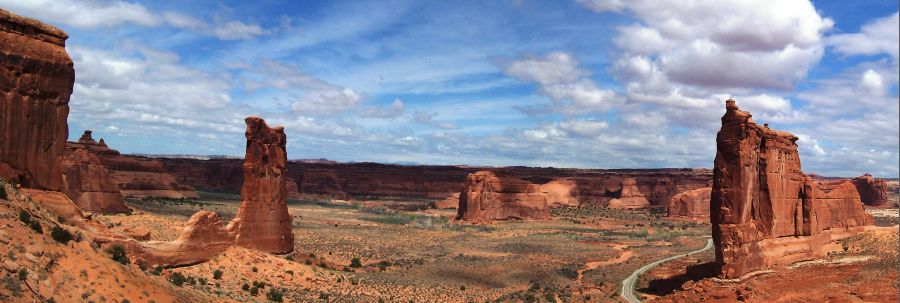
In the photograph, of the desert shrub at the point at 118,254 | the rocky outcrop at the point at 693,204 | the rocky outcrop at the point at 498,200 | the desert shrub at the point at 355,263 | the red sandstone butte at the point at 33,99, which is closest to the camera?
the red sandstone butte at the point at 33,99

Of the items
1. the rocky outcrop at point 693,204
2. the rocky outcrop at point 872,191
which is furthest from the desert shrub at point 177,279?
the rocky outcrop at point 872,191

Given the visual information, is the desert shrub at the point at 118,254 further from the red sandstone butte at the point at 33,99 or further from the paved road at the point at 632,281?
the paved road at the point at 632,281

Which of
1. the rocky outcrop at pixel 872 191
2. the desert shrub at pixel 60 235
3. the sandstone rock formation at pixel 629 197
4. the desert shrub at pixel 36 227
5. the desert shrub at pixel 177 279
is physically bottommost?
the desert shrub at pixel 177 279

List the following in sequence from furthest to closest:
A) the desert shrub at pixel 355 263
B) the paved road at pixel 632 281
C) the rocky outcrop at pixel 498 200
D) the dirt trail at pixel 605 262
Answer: the rocky outcrop at pixel 498 200, the dirt trail at pixel 605 262, the desert shrub at pixel 355 263, the paved road at pixel 632 281

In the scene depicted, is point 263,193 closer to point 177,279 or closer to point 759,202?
point 177,279

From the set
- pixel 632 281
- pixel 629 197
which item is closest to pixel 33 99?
pixel 632 281

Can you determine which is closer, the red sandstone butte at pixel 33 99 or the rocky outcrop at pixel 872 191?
the red sandstone butte at pixel 33 99
